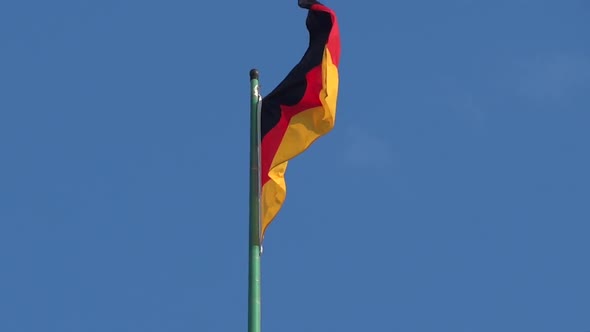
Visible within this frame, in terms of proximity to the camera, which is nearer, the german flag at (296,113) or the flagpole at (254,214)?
the flagpole at (254,214)

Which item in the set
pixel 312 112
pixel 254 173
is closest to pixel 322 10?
pixel 312 112

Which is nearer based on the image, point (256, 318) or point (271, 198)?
point (256, 318)

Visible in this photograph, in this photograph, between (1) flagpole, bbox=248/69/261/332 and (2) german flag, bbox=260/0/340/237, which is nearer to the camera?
(1) flagpole, bbox=248/69/261/332

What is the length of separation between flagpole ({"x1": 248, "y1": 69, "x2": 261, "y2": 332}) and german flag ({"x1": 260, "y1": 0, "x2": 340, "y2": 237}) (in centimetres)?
21

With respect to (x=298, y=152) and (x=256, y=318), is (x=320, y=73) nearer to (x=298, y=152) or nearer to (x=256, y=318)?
(x=298, y=152)

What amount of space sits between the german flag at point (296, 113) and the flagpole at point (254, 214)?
21 centimetres

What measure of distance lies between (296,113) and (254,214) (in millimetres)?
1729

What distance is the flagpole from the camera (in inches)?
587

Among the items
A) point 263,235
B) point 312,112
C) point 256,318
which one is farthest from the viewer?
point 312,112

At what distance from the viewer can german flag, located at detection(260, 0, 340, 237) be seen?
16625 millimetres

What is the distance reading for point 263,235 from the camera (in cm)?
1597

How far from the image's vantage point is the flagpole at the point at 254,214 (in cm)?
1491

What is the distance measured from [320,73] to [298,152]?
1.03m

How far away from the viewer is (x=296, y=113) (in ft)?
56.1
